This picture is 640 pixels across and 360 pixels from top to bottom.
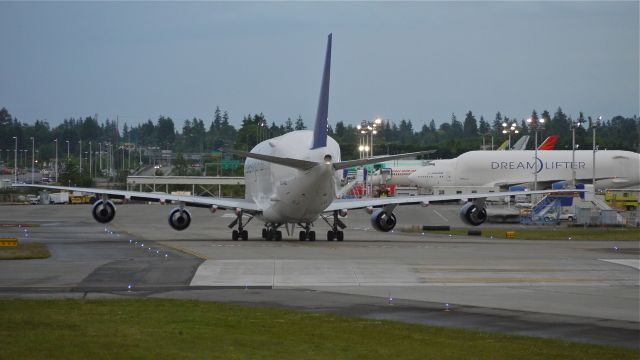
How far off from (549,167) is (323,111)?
76.8 meters

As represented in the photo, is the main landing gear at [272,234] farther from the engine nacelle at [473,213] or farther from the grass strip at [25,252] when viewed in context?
the grass strip at [25,252]

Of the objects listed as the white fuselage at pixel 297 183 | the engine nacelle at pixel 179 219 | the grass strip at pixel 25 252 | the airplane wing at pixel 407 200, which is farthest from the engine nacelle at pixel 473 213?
the grass strip at pixel 25 252

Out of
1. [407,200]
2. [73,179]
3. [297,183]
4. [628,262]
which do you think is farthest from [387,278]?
[73,179]

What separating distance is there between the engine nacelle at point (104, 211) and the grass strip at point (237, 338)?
84.0ft

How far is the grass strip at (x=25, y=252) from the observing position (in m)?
36.1

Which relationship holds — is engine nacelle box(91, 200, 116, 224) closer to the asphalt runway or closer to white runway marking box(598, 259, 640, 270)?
the asphalt runway

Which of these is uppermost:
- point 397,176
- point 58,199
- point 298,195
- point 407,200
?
point 397,176

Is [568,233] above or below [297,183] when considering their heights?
below

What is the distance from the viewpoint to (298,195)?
4462 centimetres

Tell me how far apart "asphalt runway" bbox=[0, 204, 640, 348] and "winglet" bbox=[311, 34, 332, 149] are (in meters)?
4.58

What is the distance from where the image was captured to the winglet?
43375 millimetres

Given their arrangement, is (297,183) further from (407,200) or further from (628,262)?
(628,262)

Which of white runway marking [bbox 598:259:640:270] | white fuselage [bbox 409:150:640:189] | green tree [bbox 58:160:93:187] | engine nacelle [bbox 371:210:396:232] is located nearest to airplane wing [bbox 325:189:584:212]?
engine nacelle [bbox 371:210:396:232]

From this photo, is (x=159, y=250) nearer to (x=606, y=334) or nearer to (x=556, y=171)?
(x=606, y=334)
